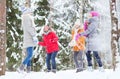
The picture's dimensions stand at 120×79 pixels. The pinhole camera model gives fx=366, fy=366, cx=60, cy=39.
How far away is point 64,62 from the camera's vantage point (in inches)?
1029

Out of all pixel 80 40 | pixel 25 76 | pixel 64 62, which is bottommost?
pixel 64 62

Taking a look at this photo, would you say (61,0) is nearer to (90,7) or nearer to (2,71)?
(90,7)

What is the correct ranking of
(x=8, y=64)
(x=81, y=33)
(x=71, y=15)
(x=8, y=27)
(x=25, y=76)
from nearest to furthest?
1. (x=25, y=76)
2. (x=81, y=33)
3. (x=8, y=27)
4. (x=8, y=64)
5. (x=71, y=15)

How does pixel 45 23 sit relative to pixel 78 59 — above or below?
above

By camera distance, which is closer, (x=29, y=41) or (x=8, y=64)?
(x=29, y=41)

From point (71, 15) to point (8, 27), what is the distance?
687 centimetres

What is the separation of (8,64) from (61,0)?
627 cm

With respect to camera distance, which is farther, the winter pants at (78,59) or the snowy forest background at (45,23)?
the snowy forest background at (45,23)

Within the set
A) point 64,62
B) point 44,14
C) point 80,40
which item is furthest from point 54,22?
point 80,40

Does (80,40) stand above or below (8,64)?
above

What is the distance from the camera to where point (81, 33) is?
10570 millimetres

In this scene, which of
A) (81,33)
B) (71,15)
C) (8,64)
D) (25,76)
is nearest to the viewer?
(25,76)

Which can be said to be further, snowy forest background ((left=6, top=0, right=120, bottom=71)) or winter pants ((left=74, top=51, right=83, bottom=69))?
snowy forest background ((left=6, top=0, right=120, bottom=71))

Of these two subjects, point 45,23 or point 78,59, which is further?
point 45,23
